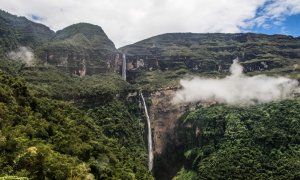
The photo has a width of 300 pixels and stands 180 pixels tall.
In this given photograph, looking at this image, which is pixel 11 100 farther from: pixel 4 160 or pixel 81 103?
pixel 81 103

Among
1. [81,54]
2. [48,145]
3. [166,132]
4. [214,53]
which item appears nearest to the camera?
[48,145]

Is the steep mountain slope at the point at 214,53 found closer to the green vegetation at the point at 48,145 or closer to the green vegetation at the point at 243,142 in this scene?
the green vegetation at the point at 243,142

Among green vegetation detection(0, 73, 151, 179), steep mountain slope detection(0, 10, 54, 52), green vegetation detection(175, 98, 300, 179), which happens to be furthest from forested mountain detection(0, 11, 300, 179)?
steep mountain slope detection(0, 10, 54, 52)

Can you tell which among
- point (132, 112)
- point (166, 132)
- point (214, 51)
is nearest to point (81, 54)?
point (132, 112)

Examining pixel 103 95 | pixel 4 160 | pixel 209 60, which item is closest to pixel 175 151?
pixel 103 95

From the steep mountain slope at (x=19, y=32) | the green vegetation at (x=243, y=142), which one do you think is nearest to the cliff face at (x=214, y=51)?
the steep mountain slope at (x=19, y=32)

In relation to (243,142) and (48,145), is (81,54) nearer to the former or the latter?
(243,142)

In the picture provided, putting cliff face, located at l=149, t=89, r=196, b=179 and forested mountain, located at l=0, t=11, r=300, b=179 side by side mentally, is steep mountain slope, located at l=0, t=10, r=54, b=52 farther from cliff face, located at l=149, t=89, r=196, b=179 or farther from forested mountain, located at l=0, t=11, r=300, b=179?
cliff face, located at l=149, t=89, r=196, b=179
